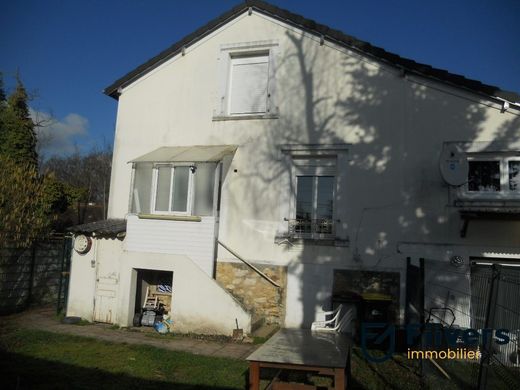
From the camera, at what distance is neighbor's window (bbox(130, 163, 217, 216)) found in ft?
36.2

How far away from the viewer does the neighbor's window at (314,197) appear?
10.9 m

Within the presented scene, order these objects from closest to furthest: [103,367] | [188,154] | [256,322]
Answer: [103,367], [256,322], [188,154]

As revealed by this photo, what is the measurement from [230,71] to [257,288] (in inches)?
241

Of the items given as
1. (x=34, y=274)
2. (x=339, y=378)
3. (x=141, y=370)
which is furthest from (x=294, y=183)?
(x=34, y=274)

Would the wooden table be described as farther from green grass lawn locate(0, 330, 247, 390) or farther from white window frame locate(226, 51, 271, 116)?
white window frame locate(226, 51, 271, 116)

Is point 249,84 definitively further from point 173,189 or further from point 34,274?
point 34,274

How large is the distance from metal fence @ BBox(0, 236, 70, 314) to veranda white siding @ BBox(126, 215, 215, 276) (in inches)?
112

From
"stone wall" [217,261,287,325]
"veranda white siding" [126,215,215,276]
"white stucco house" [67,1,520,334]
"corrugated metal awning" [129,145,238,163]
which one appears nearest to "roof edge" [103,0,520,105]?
"white stucco house" [67,1,520,334]

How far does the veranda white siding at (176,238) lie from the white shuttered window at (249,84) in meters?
3.40

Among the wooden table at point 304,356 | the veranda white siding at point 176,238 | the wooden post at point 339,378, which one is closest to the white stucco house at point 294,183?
the veranda white siding at point 176,238

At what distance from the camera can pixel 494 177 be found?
9.74 meters

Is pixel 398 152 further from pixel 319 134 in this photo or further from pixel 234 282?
pixel 234 282

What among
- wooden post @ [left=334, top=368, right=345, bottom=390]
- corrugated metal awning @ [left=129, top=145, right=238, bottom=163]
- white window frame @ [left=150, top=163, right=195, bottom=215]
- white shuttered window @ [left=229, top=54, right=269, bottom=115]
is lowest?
wooden post @ [left=334, top=368, right=345, bottom=390]

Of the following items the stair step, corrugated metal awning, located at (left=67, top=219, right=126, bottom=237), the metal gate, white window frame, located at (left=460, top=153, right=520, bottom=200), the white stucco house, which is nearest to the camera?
the metal gate
